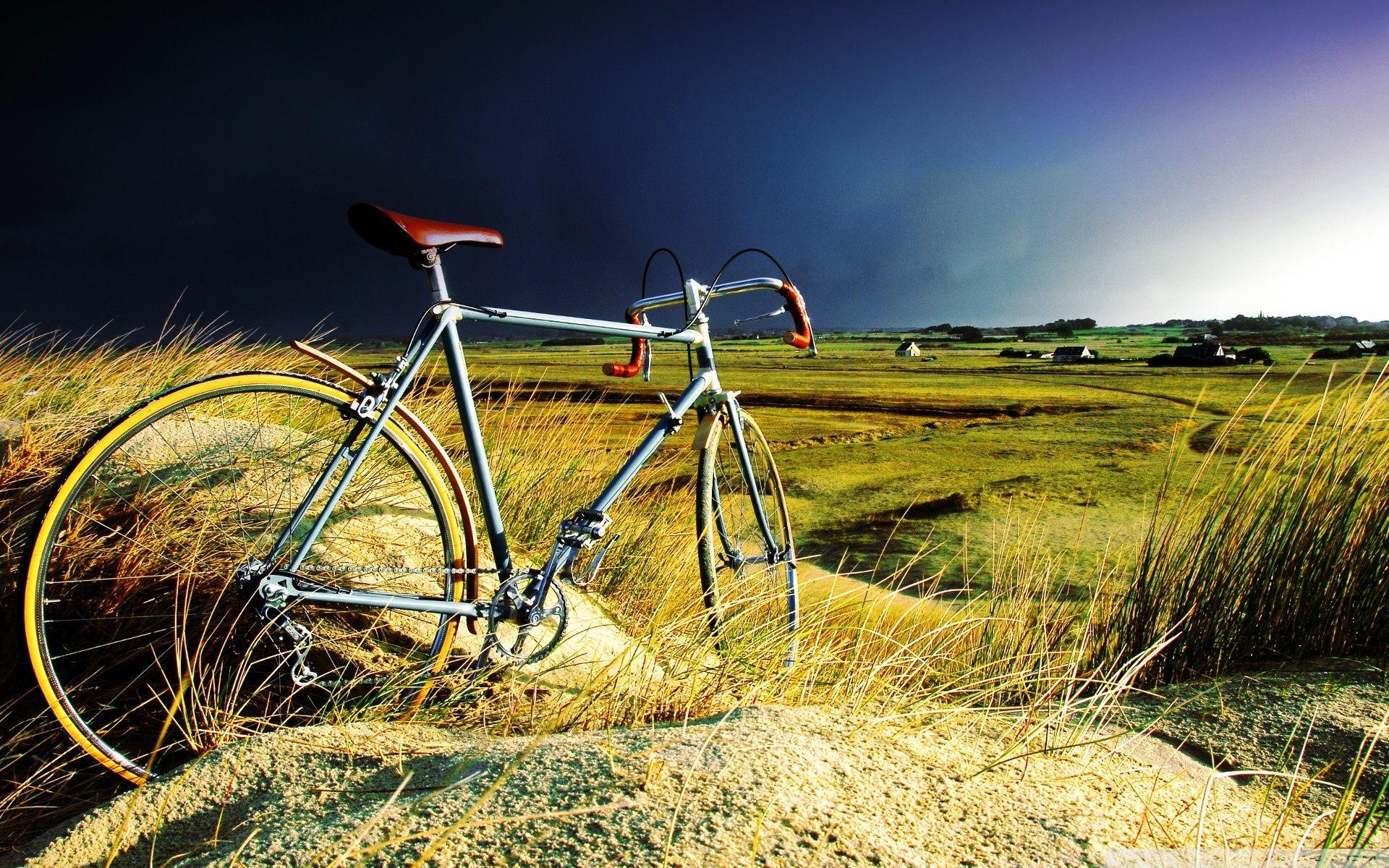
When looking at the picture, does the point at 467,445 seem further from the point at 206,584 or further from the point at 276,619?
the point at 206,584

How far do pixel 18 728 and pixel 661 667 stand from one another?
1.49m

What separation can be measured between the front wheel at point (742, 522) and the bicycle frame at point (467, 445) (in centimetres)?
27

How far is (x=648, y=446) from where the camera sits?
238 centimetres

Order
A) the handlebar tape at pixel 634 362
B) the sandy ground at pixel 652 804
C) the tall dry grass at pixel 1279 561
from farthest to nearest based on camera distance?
1. the tall dry grass at pixel 1279 561
2. the handlebar tape at pixel 634 362
3. the sandy ground at pixel 652 804

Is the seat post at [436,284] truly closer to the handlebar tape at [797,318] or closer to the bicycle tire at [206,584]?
the bicycle tire at [206,584]

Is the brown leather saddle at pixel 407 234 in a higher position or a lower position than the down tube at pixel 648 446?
higher

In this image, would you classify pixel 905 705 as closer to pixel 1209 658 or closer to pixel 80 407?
pixel 1209 658

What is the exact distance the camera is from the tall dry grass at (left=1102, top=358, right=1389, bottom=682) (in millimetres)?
2916

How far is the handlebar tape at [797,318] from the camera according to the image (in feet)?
9.32

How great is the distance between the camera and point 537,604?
221 cm

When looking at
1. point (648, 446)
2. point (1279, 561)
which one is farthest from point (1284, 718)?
point (648, 446)

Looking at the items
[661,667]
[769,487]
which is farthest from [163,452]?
[769,487]

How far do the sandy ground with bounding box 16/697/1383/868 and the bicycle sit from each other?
0.76 feet

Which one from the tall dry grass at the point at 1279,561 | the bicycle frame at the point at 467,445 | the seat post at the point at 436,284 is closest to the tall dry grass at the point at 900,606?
the tall dry grass at the point at 1279,561
